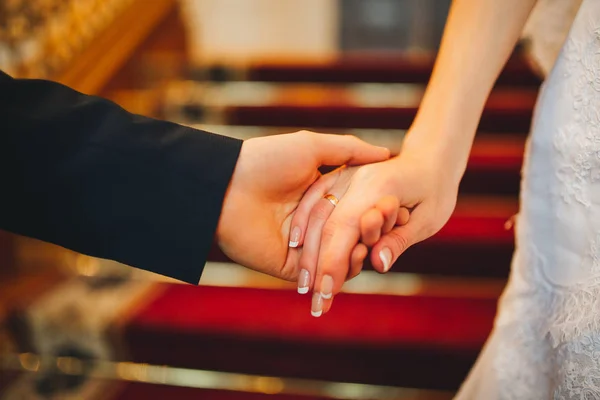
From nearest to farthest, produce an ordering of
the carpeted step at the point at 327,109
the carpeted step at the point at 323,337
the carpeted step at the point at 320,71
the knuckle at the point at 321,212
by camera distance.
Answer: the knuckle at the point at 321,212
the carpeted step at the point at 323,337
the carpeted step at the point at 327,109
the carpeted step at the point at 320,71

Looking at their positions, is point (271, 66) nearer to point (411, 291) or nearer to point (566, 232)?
point (411, 291)

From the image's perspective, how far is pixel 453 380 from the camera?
4.26ft

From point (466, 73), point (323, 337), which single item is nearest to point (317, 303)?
point (466, 73)

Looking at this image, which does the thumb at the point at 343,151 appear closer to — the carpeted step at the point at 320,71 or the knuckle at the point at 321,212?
the knuckle at the point at 321,212

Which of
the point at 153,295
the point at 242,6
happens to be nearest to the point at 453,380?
the point at 153,295

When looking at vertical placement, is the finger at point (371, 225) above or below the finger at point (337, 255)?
above

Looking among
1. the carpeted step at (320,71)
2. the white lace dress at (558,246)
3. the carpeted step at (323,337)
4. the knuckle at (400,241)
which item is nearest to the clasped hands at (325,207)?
the knuckle at (400,241)

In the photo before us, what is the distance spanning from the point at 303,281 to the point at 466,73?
14.8 inches

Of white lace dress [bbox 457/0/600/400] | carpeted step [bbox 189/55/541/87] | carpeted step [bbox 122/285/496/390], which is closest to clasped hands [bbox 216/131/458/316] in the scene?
white lace dress [bbox 457/0/600/400]

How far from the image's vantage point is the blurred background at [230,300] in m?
1.33

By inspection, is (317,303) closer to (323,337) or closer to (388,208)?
(388,208)

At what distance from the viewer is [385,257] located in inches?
28.4

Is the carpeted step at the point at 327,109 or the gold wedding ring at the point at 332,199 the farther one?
the carpeted step at the point at 327,109

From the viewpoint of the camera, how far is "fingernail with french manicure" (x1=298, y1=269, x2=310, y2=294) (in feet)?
2.51
